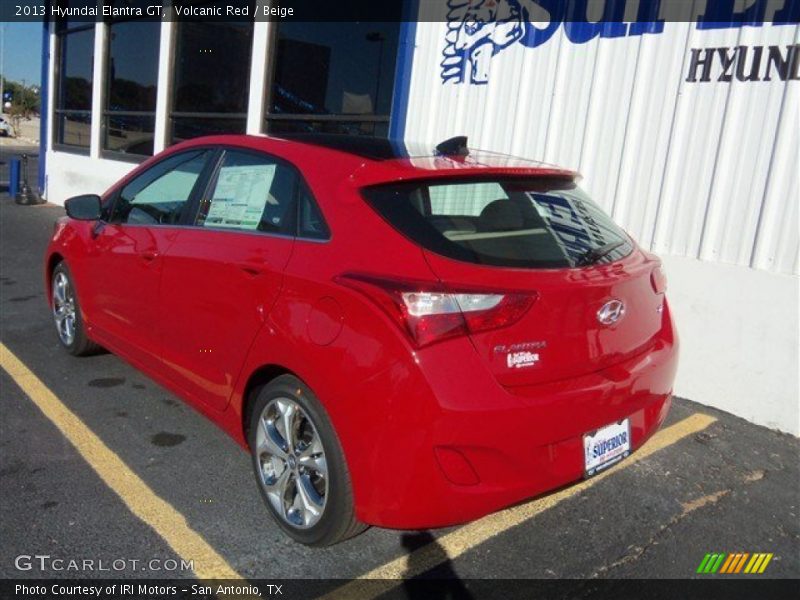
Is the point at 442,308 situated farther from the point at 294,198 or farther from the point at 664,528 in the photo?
the point at 664,528

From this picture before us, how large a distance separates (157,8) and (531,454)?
11.1 m

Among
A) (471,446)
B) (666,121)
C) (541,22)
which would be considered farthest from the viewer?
(541,22)

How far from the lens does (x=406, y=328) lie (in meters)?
2.33

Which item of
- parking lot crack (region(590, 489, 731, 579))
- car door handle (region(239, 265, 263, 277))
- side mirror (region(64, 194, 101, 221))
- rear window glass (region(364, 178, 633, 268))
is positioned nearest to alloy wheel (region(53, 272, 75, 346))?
side mirror (region(64, 194, 101, 221))

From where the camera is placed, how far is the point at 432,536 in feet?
9.72

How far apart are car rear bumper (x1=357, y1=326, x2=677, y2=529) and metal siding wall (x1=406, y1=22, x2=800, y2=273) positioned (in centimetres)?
255

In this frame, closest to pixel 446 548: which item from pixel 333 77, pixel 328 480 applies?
pixel 328 480

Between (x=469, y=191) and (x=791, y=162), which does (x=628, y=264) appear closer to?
(x=469, y=191)

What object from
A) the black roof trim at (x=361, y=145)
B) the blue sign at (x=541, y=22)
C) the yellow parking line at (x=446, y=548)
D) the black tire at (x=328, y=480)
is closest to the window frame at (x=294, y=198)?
the black roof trim at (x=361, y=145)

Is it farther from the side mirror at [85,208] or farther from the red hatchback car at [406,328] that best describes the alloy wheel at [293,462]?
the side mirror at [85,208]

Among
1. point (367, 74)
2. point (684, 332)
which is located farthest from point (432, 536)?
point (367, 74)

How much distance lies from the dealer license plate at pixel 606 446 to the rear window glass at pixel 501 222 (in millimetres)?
648

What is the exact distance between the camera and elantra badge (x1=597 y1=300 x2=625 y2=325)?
103 inches

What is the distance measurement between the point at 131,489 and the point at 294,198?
1546 millimetres
